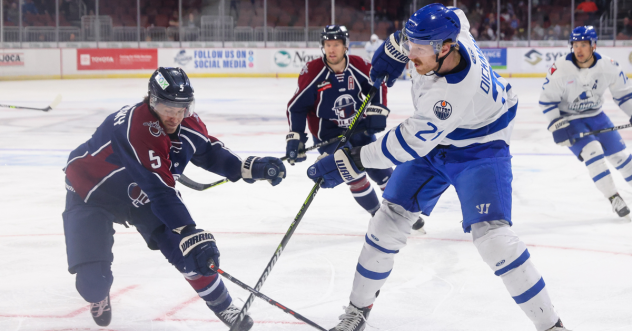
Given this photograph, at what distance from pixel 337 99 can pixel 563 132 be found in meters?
1.60

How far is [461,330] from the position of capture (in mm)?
2402

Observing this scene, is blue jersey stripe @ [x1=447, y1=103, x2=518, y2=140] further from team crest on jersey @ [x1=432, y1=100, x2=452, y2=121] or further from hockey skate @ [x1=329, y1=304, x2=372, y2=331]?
hockey skate @ [x1=329, y1=304, x2=372, y2=331]

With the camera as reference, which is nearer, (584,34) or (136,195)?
(136,195)

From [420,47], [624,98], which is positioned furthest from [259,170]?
[624,98]

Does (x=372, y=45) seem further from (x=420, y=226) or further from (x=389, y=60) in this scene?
(x=389, y=60)

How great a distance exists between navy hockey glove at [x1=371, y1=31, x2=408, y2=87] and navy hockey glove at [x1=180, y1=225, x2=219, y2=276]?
146 cm

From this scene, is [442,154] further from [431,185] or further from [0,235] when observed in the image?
[0,235]

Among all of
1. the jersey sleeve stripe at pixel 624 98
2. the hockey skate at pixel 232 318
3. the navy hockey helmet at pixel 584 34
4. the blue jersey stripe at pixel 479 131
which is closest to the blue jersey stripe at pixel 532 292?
the blue jersey stripe at pixel 479 131

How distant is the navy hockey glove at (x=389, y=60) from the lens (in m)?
3.10

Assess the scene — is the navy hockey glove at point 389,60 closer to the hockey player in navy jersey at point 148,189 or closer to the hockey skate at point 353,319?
the hockey player in navy jersey at point 148,189

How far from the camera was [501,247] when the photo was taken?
205cm

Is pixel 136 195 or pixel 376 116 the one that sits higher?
pixel 376 116

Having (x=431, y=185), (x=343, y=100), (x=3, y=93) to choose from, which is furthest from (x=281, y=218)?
(x=3, y=93)

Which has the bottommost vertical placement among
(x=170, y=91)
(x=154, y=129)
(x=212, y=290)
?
(x=212, y=290)
